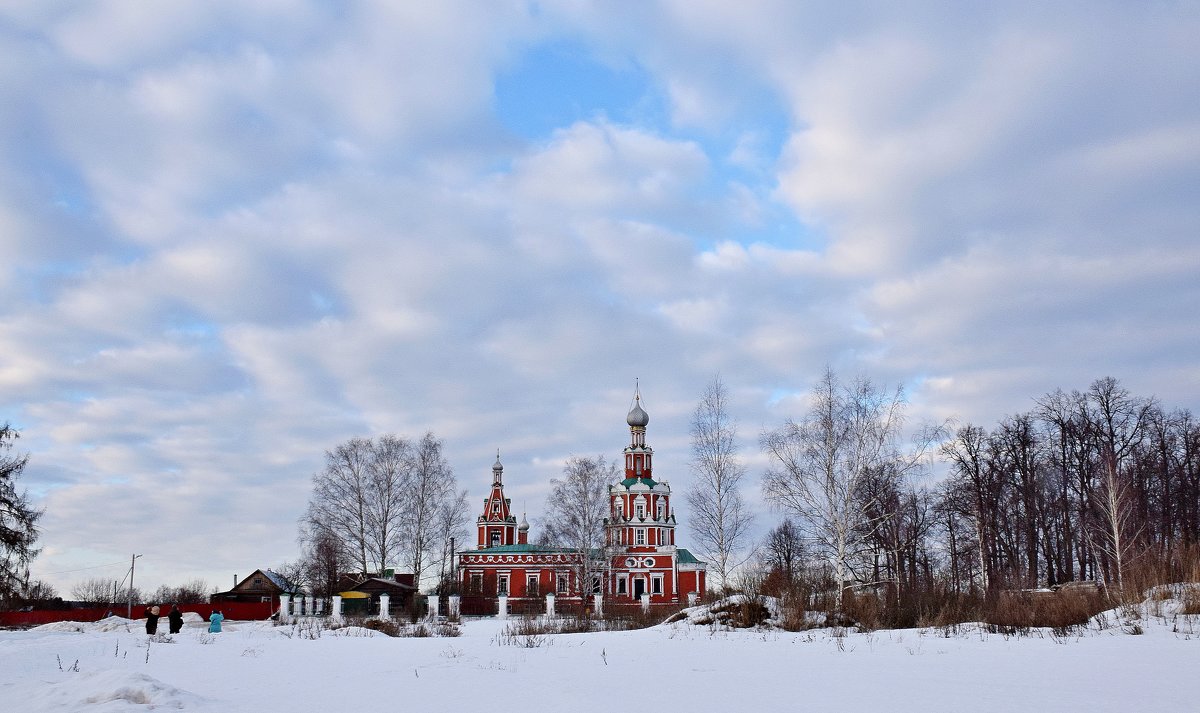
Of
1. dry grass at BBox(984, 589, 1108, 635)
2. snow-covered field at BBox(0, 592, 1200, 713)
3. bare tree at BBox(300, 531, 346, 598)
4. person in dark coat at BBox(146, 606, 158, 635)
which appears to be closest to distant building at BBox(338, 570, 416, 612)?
bare tree at BBox(300, 531, 346, 598)

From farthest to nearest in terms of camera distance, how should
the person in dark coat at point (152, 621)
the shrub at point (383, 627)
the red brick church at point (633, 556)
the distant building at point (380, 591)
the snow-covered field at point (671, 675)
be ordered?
the red brick church at point (633, 556) → the distant building at point (380, 591) → the shrub at point (383, 627) → the person in dark coat at point (152, 621) → the snow-covered field at point (671, 675)

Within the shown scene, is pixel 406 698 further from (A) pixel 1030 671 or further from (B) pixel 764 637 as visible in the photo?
(B) pixel 764 637

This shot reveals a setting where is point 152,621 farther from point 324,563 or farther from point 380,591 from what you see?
point 324,563

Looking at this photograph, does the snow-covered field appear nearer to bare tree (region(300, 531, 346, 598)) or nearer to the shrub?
the shrub

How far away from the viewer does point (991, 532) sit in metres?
40.9

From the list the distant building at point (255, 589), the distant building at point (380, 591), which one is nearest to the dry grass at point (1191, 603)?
the distant building at point (380, 591)

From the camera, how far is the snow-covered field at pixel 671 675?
23.6 ft

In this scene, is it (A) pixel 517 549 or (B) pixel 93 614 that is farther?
(A) pixel 517 549

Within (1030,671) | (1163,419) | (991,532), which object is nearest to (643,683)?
(1030,671)

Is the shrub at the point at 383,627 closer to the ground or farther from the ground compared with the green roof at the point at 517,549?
closer to the ground

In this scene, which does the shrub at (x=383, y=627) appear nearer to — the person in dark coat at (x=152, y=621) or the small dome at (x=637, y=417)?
the person in dark coat at (x=152, y=621)

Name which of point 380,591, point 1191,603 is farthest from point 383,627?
point 380,591

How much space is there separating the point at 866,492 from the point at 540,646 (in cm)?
2501

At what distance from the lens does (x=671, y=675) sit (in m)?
9.79
